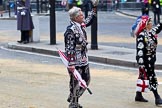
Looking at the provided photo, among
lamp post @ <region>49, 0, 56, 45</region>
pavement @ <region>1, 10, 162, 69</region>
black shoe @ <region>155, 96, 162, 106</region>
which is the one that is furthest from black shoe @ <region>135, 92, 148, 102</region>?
lamp post @ <region>49, 0, 56, 45</region>

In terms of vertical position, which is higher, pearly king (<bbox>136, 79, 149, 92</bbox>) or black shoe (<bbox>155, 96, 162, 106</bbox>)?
pearly king (<bbox>136, 79, 149, 92</bbox>)

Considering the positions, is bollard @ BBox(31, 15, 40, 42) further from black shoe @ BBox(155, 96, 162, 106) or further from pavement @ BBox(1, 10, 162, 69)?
black shoe @ BBox(155, 96, 162, 106)

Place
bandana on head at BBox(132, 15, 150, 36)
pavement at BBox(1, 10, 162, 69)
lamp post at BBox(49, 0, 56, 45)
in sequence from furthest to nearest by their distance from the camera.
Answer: lamp post at BBox(49, 0, 56, 45) → pavement at BBox(1, 10, 162, 69) → bandana on head at BBox(132, 15, 150, 36)

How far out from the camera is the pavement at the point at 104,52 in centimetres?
1385

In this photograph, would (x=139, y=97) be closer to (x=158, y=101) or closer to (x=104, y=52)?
(x=158, y=101)

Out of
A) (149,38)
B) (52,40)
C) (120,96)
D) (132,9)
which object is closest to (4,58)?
(52,40)

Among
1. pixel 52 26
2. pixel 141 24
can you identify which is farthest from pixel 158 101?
pixel 52 26

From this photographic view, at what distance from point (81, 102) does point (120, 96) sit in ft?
2.77

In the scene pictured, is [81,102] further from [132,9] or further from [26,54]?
→ [132,9]

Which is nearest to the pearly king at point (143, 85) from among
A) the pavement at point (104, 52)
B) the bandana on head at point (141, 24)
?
the bandana on head at point (141, 24)

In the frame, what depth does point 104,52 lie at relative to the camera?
15719mm

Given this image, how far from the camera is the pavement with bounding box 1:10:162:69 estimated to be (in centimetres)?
1385

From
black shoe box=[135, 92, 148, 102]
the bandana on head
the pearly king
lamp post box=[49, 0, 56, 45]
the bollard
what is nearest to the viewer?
the bandana on head

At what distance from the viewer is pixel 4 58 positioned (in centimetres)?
1549
